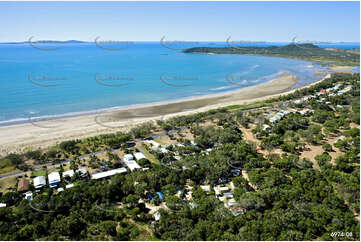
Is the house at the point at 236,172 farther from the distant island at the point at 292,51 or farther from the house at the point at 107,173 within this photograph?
the distant island at the point at 292,51

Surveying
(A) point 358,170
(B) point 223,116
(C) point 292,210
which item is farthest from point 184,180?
(B) point 223,116

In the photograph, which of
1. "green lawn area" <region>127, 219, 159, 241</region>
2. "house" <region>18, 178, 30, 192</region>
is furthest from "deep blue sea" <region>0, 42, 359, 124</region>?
"green lawn area" <region>127, 219, 159, 241</region>

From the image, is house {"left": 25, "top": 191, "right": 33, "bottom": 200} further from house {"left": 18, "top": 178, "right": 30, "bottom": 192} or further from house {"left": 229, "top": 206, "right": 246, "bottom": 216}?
house {"left": 229, "top": 206, "right": 246, "bottom": 216}

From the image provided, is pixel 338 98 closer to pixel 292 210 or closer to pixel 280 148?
pixel 280 148

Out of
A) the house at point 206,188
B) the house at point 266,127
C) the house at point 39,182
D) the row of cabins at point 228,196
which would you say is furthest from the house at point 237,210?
the house at point 266,127

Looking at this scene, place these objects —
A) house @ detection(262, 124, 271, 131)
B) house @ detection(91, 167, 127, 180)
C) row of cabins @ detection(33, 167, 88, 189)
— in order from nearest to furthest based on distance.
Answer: row of cabins @ detection(33, 167, 88, 189)
house @ detection(91, 167, 127, 180)
house @ detection(262, 124, 271, 131)
